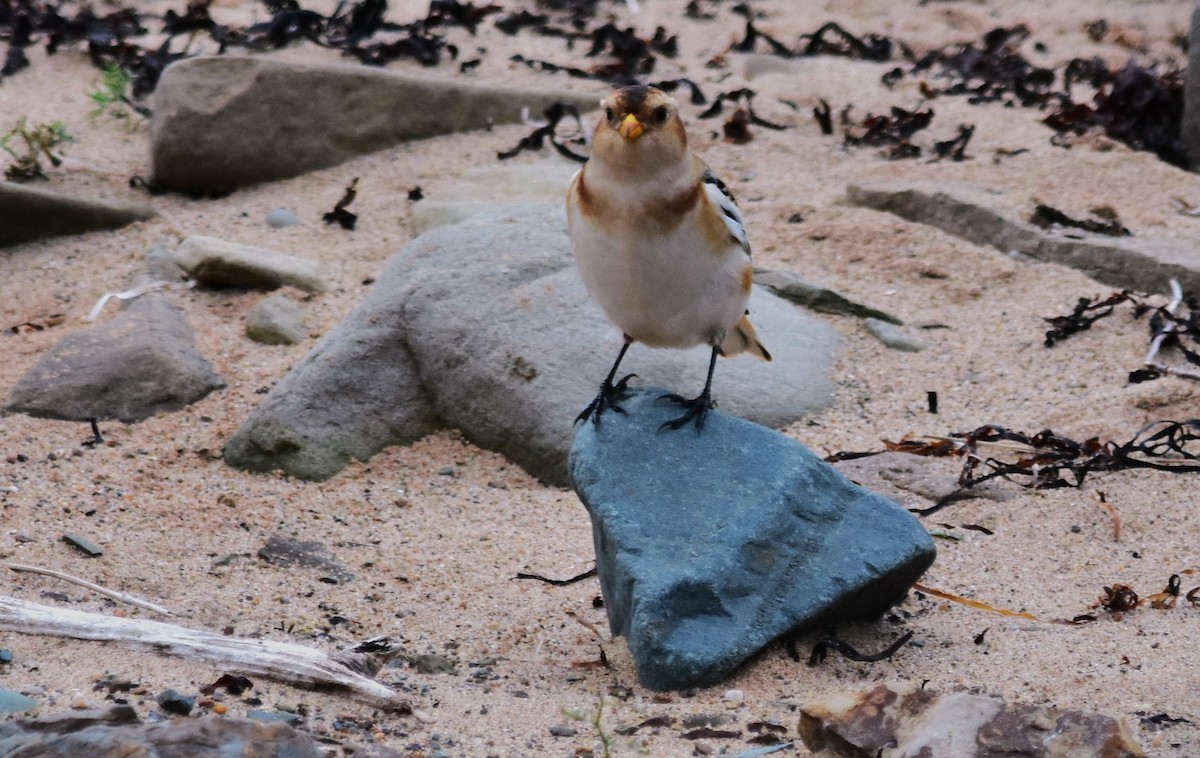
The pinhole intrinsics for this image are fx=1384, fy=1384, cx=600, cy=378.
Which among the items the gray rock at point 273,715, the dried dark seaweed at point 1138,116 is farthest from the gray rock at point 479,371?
the dried dark seaweed at point 1138,116

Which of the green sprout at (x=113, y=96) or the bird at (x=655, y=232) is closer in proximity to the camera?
the bird at (x=655, y=232)

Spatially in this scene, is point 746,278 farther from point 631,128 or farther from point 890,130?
point 890,130

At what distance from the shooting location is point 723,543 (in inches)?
128

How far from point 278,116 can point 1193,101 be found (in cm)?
446

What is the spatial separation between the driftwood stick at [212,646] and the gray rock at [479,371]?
1.49 metres

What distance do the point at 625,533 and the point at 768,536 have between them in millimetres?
344

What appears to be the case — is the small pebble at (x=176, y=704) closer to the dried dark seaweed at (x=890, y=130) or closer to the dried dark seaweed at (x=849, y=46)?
the dried dark seaweed at (x=890, y=130)

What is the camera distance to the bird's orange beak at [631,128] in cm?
332

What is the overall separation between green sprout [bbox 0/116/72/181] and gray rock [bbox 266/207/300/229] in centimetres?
113

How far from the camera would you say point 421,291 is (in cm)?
505

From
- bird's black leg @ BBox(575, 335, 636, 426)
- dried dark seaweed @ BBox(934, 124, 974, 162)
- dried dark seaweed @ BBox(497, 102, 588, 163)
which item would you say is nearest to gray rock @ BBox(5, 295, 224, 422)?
bird's black leg @ BBox(575, 335, 636, 426)

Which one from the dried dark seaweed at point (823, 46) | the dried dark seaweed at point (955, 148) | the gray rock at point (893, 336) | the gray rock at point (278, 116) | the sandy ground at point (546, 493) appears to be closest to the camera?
the sandy ground at point (546, 493)

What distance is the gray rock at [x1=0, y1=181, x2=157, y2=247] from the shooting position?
602 cm

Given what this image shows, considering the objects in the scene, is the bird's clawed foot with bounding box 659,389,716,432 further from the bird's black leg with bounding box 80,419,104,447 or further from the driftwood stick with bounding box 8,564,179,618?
the bird's black leg with bounding box 80,419,104,447
